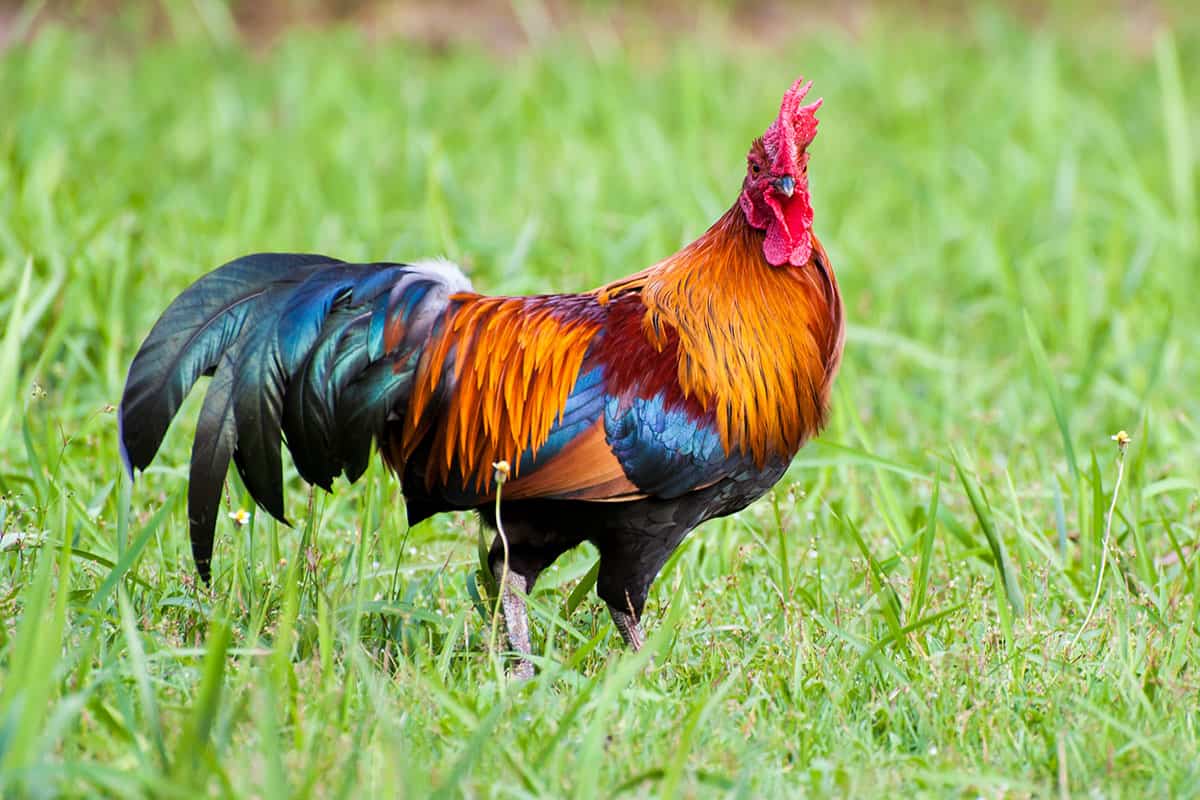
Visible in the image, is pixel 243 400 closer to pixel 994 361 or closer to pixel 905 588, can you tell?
pixel 905 588

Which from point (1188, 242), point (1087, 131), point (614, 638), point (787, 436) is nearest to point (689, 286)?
point (787, 436)

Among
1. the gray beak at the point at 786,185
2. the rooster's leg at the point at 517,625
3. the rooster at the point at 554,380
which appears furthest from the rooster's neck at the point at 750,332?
the rooster's leg at the point at 517,625

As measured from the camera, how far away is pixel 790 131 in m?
3.18

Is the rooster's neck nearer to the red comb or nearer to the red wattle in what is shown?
the red wattle

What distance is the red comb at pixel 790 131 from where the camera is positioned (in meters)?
3.17

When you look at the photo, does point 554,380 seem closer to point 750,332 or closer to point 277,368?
point 750,332

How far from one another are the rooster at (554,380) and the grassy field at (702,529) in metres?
0.20

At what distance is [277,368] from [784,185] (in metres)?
1.24

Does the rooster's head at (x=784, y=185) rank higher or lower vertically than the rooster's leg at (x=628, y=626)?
higher

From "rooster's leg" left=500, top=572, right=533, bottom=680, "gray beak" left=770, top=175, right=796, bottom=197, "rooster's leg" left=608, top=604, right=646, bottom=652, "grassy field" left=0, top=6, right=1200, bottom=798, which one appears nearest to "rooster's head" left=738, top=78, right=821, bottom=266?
"gray beak" left=770, top=175, right=796, bottom=197

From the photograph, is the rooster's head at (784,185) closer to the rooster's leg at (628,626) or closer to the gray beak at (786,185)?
the gray beak at (786,185)

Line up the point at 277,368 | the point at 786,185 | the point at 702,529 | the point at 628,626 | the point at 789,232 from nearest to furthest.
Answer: the point at 277,368 < the point at 786,185 < the point at 789,232 < the point at 628,626 < the point at 702,529

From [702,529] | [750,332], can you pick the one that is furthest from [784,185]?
[702,529]

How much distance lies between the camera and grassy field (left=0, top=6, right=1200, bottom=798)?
2688mm
